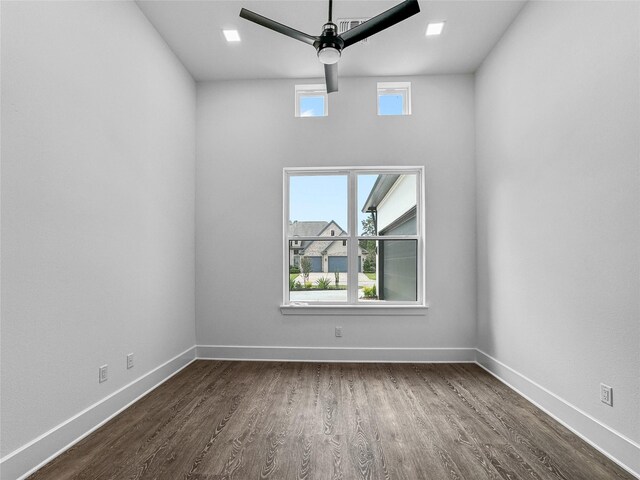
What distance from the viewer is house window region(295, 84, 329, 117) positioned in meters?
4.45

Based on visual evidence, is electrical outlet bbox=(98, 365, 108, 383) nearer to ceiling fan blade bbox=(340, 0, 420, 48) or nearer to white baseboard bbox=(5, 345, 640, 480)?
white baseboard bbox=(5, 345, 640, 480)

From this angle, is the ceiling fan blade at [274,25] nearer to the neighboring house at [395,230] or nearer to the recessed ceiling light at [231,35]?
the recessed ceiling light at [231,35]

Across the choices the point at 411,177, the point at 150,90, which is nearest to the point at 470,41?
the point at 411,177

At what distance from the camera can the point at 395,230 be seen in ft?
14.6

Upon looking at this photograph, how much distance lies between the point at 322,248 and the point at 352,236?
0.39 m

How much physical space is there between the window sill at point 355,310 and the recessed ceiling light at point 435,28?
283 centimetres

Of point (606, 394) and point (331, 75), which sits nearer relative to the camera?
point (606, 394)

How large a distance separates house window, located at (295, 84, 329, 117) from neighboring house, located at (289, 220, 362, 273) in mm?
1343

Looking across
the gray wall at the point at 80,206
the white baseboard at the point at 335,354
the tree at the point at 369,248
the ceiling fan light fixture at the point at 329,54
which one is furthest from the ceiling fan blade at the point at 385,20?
the white baseboard at the point at 335,354

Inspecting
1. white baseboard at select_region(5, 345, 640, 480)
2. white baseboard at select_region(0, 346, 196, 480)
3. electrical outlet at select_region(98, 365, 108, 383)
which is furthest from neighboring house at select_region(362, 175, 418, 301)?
electrical outlet at select_region(98, 365, 108, 383)

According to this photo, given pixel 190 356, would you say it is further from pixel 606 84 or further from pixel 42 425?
pixel 606 84

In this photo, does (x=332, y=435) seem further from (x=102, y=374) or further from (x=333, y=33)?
(x=333, y=33)

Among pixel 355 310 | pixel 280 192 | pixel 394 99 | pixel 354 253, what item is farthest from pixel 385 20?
pixel 355 310

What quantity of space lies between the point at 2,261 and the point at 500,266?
12.7 feet
